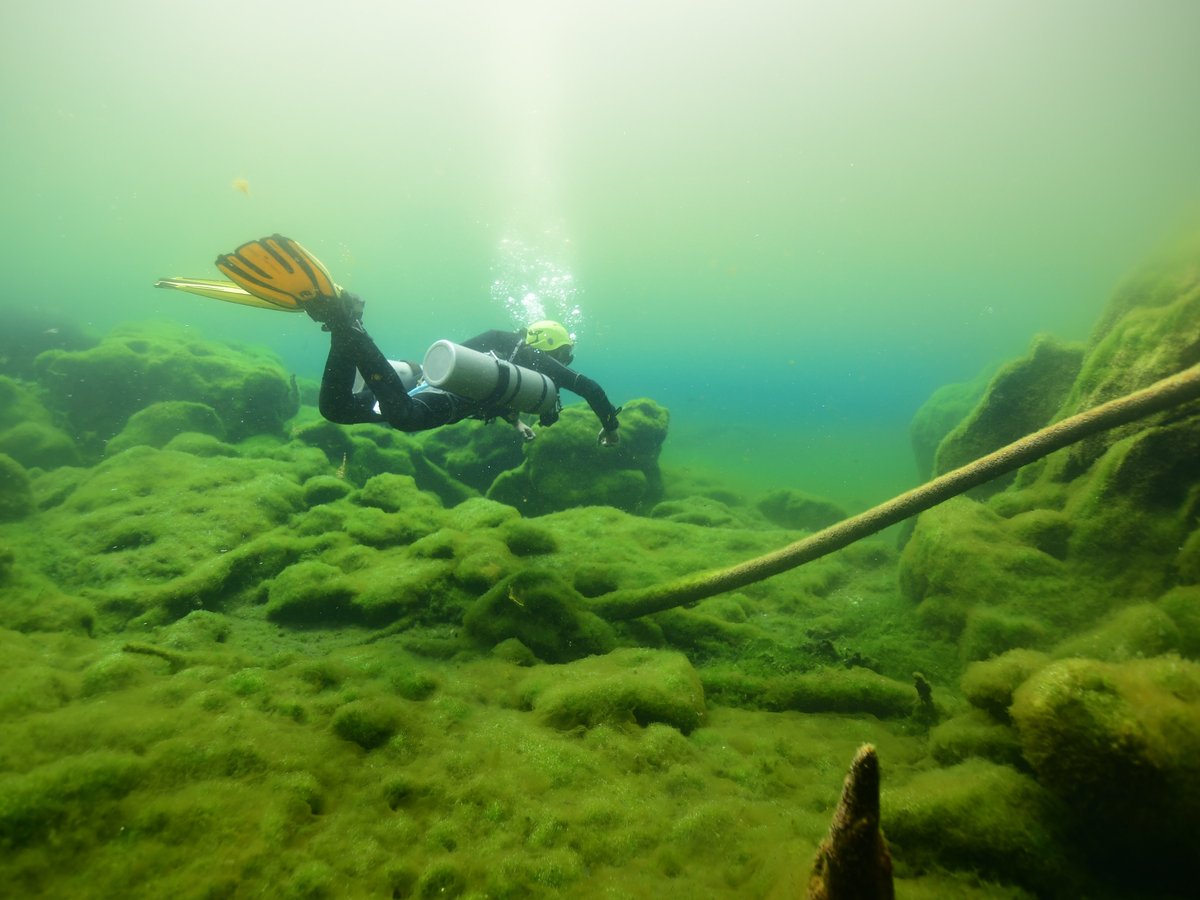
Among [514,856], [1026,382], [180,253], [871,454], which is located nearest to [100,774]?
[514,856]

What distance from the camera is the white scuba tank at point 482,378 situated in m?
5.34

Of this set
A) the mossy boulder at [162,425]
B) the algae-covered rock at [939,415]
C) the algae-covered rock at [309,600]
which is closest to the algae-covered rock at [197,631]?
the algae-covered rock at [309,600]

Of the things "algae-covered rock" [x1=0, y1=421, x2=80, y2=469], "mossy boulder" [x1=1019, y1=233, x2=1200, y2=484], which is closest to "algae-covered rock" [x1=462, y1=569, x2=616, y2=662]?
"mossy boulder" [x1=1019, y1=233, x2=1200, y2=484]

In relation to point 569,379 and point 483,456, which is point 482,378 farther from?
point 483,456

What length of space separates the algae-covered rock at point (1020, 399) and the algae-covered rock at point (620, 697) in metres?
7.36

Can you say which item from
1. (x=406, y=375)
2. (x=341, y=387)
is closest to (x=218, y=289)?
(x=341, y=387)

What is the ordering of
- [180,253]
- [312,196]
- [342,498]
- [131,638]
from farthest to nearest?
[180,253] → [312,196] → [342,498] → [131,638]

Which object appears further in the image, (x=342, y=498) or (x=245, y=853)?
(x=342, y=498)

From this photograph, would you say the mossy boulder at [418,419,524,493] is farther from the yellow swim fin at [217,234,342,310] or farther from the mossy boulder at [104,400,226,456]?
the yellow swim fin at [217,234,342,310]

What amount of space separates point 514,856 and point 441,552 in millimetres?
4322

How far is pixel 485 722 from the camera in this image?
3291 mm

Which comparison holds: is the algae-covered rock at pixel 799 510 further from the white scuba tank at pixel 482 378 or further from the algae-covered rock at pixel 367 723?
the algae-covered rock at pixel 367 723

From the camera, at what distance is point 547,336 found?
7926 millimetres

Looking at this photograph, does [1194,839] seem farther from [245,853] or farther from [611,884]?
[245,853]
